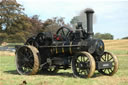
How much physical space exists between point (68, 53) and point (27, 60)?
1.92 metres

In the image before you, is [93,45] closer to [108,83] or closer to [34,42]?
[108,83]

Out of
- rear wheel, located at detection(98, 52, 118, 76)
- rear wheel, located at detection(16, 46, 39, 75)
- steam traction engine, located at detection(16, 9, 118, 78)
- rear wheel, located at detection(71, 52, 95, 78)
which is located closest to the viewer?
rear wheel, located at detection(71, 52, 95, 78)

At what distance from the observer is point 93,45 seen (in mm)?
9797

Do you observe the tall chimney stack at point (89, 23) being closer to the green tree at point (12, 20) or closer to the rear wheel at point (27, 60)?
the rear wheel at point (27, 60)

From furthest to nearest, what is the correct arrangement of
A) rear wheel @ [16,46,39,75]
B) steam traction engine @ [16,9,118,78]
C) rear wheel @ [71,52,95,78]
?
rear wheel @ [16,46,39,75] → steam traction engine @ [16,9,118,78] → rear wheel @ [71,52,95,78]

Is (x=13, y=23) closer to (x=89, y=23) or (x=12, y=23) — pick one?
(x=12, y=23)

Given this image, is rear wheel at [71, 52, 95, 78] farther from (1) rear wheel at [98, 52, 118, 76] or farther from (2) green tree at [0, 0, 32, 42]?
(2) green tree at [0, 0, 32, 42]

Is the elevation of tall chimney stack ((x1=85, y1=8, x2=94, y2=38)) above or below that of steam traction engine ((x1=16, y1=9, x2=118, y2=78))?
above

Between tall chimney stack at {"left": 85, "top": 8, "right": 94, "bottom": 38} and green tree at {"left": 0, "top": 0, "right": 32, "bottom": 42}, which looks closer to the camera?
tall chimney stack at {"left": 85, "top": 8, "right": 94, "bottom": 38}

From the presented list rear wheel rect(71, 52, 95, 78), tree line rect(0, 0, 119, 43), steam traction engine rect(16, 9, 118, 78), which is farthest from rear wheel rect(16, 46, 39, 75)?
tree line rect(0, 0, 119, 43)

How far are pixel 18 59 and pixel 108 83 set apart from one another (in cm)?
506

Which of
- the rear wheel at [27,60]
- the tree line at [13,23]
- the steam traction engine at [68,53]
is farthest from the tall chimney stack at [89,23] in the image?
the tree line at [13,23]

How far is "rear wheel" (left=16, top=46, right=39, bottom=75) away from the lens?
35.1ft

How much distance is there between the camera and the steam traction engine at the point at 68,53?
32.0ft
